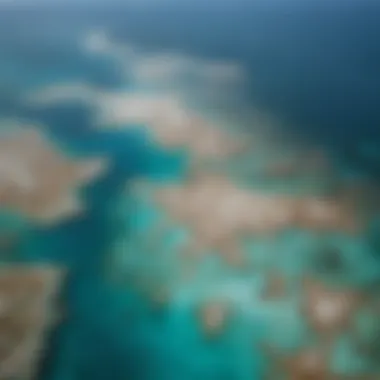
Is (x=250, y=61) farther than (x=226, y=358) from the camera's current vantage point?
Yes

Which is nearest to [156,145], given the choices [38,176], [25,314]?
[38,176]

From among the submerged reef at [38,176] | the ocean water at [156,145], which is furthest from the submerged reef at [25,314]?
the submerged reef at [38,176]

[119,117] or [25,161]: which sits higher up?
[119,117]

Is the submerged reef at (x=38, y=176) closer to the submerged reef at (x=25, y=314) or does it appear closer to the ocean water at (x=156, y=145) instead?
the ocean water at (x=156, y=145)

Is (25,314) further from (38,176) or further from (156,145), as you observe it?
(156,145)

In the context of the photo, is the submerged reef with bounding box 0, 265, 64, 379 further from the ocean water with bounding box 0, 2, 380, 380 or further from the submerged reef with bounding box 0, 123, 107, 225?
the submerged reef with bounding box 0, 123, 107, 225

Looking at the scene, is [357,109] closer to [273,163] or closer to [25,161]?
[273,163]

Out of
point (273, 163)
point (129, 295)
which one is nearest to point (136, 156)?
point (273, 163)

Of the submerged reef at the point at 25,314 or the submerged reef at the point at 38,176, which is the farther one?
the submerged reef at the point at 38,176

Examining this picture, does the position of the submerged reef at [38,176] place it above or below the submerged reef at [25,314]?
above
